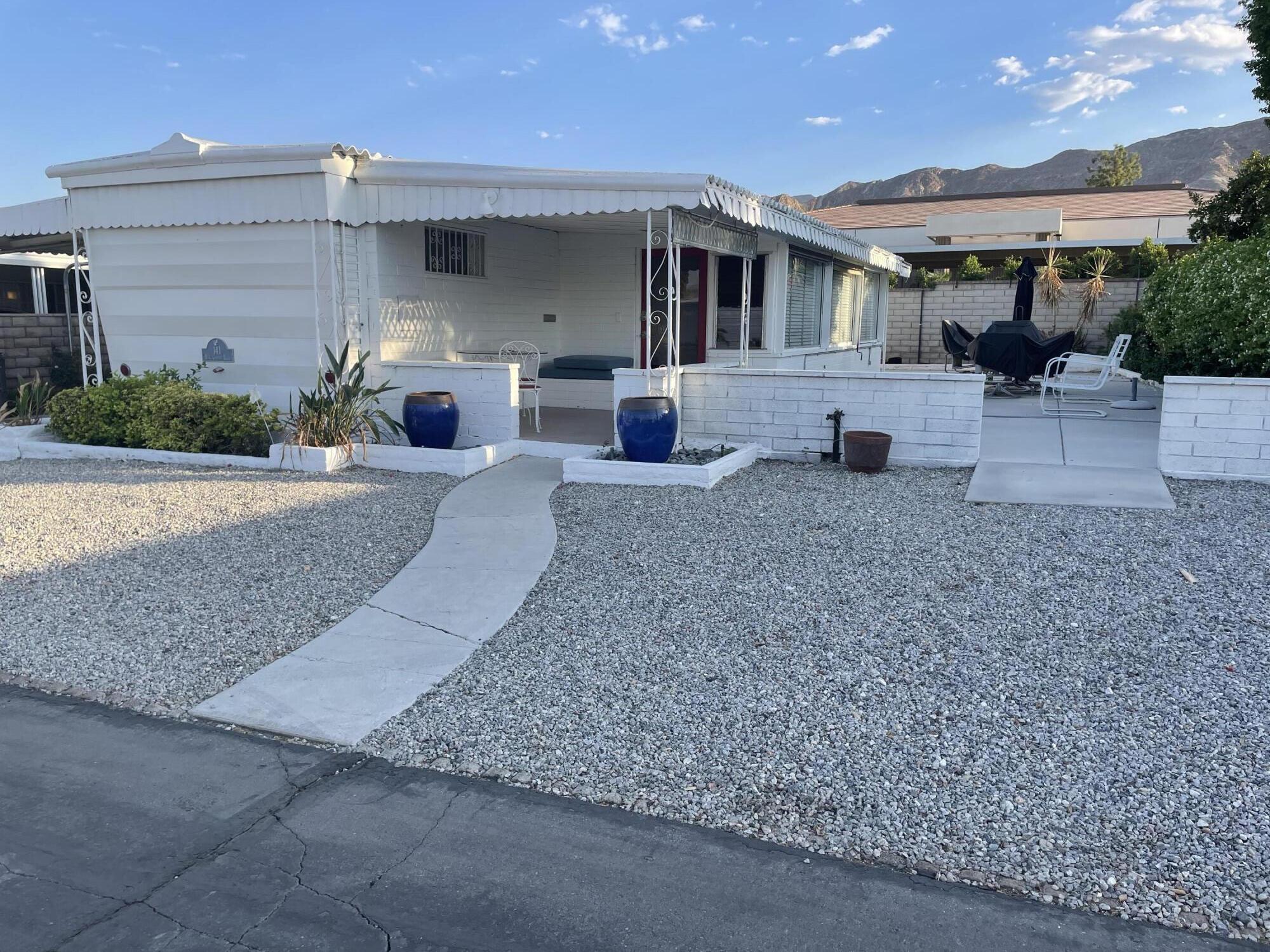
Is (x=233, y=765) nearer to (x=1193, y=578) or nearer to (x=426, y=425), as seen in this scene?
(x=1193, y=578)

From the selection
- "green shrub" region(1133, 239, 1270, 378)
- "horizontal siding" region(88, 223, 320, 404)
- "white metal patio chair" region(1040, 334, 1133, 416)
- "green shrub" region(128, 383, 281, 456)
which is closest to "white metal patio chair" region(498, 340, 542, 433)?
"horizontal siding" region(88, 223, 320, 404)

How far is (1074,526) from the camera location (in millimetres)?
6797

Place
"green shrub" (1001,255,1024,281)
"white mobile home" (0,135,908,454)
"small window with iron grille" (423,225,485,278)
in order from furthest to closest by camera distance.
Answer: "green shrub" (1001,255,1024,281), "small window with iron grille" (423,225,485,278), "white mobile home" (0,135,908,454)

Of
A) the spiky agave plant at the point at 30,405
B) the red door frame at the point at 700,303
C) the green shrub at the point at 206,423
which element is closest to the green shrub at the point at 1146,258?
the red door frame at the point at 700,303

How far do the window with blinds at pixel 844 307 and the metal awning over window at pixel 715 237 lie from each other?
4.26m

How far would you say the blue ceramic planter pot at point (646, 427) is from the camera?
8.62 metres

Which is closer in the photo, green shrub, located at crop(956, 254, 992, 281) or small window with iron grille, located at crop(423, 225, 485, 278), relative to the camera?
small window with iron grille, located at crop(423, 225, 485, 278)

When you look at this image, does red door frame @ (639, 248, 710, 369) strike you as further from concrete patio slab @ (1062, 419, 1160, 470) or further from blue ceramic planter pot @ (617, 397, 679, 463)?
concrete patio slab @ (1062, 419, 1160, 470)

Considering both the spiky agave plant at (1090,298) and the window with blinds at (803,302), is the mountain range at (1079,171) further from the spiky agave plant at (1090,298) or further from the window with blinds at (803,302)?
the window with blinds at (803,302)

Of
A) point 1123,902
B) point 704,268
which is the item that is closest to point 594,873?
point 1123,902

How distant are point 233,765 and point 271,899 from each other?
1.00 metres

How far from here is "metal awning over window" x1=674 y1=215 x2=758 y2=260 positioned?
9383mm

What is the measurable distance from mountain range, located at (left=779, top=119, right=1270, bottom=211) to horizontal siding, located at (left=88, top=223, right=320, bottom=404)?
306 ft

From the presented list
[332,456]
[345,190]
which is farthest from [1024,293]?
[332,456]
